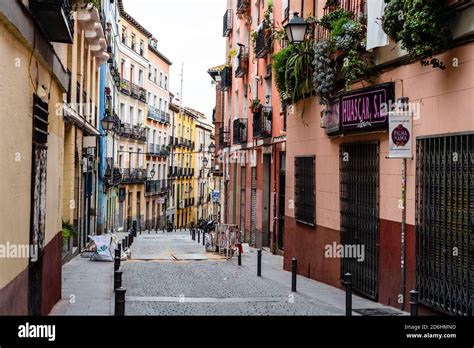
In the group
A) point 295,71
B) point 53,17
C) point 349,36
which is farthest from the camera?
point 295,71

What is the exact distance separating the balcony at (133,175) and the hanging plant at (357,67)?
29260 millimetres

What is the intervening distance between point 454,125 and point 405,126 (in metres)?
1.32

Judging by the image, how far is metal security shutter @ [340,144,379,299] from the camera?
12273 millimetres

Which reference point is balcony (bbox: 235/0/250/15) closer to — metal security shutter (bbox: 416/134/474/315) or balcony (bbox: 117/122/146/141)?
balcony (bbox: 117/122/146/141)

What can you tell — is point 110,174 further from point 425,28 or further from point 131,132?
point 425,28

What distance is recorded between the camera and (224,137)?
3588 cm

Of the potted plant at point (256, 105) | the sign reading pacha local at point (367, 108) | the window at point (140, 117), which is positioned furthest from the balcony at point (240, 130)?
the window at point (140, 117)

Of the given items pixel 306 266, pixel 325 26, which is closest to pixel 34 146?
pixel 325 26

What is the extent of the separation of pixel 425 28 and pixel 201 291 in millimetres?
7432

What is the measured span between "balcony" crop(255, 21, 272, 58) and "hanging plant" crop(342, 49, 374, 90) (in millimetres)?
11620

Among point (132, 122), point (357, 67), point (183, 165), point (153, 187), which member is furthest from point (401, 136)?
point (183, 165)

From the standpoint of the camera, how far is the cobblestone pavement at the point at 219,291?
11.6m
